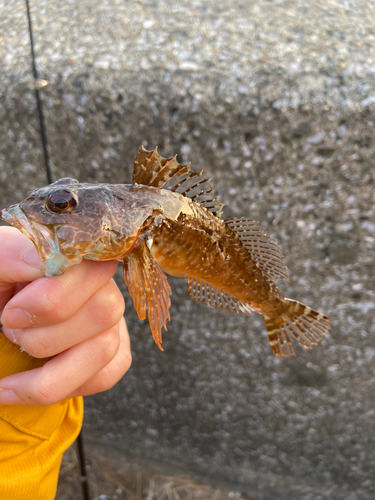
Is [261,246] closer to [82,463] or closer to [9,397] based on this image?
[9,397]

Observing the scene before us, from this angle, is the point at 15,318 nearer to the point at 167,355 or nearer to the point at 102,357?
the point at 102,357

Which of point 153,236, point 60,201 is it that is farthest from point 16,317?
point 153,236

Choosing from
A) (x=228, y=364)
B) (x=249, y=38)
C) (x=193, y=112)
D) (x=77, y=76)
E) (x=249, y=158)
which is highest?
(x=249, y=38)

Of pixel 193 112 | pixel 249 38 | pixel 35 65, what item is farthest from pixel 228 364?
pixel 35 65

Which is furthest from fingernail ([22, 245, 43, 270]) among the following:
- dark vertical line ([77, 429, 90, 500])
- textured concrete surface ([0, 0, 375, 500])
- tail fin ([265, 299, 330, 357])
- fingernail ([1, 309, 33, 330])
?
dark vertical line ([77, 429, 90, 500])

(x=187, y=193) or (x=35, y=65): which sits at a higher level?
(x=35, y=65)

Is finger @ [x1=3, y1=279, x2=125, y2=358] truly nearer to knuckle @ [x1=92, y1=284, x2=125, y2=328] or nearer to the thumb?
knuckle @ [x1=92, y1=284, x2=125, y2=328]
